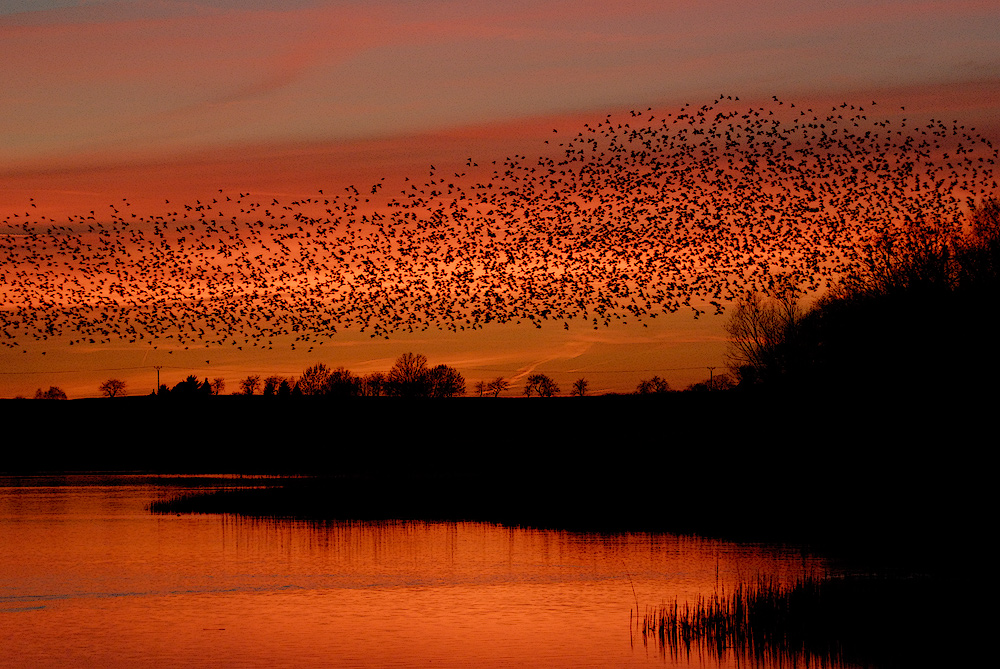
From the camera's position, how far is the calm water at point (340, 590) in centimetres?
2364

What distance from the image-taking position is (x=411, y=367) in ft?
584

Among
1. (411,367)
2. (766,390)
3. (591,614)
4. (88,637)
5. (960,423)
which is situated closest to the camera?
(88,637)

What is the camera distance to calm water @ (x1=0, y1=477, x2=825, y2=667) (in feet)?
77.6

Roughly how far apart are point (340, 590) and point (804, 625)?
12.3 meters

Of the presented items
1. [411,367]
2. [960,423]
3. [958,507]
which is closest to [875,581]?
[958,507]

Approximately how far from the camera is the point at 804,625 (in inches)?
927

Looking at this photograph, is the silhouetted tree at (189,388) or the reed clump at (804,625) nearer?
the reed clump at (804,625)

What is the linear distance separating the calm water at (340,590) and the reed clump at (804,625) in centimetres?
78

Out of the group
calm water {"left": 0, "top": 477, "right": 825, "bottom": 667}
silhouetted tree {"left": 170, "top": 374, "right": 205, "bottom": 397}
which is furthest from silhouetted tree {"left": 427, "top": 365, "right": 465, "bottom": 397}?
calm water {"left": 0, "top": 477, "right": 825, "bottom": 667}

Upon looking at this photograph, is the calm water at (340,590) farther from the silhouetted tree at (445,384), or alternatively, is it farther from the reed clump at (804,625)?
the silhouetted tree at (445,384)

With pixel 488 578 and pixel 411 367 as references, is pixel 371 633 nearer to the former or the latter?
pixel 488 578

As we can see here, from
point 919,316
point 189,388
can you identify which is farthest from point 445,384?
point 919,316

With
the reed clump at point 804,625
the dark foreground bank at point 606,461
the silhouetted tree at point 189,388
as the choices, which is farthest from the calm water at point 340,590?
the silhouetted tree at point 189,388

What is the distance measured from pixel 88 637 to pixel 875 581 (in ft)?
55.8
